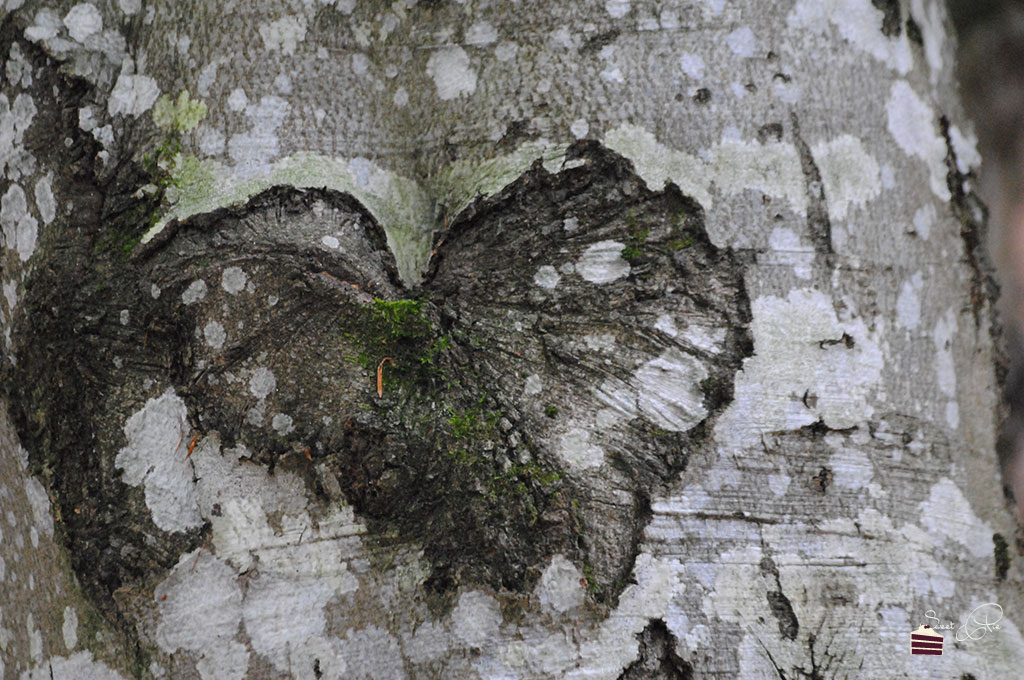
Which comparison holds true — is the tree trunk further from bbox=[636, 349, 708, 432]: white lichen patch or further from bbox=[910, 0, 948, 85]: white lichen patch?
bbox=[910, 0, 948, 85]: white lichen patch

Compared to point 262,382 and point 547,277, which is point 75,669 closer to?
point 262,382

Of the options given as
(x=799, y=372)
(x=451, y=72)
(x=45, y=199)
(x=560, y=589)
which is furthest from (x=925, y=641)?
(x=45, y=199)

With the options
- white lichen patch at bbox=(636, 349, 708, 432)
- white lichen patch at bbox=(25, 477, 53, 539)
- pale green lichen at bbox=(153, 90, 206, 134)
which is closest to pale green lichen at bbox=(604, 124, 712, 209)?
white lichen patch at bbox=(636, 349, 708, 432)

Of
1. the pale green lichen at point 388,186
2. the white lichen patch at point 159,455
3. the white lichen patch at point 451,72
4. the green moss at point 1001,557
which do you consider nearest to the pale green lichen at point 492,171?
the pale green lichen at point 388,186

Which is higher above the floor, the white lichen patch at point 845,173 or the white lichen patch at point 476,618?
the white lichen patch at point 845,173

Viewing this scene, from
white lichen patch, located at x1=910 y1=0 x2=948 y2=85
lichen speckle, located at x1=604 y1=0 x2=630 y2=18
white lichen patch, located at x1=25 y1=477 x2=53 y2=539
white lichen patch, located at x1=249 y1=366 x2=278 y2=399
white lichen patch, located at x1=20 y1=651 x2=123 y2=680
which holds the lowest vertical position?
white lichen patch, located at x1=20 y1=651 x2=123 y2=680

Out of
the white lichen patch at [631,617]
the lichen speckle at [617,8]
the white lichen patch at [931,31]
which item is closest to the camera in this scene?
the white lichen patch at [631,617]

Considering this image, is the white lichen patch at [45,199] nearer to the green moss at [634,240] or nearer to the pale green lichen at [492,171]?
the pale green lichen at [492,171]
